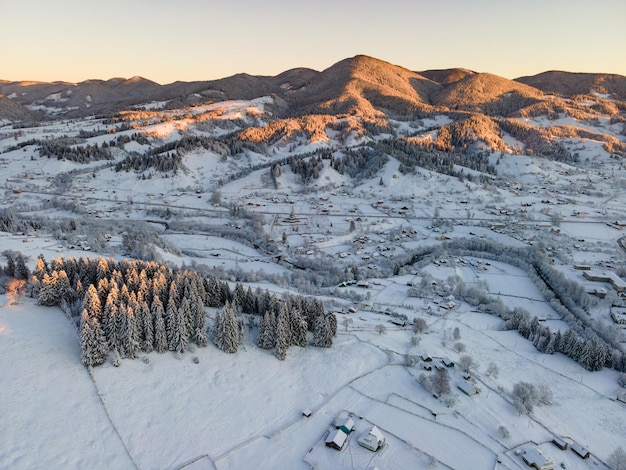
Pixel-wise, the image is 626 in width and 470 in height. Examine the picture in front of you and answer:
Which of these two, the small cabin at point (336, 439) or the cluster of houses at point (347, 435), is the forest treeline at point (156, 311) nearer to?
the cluster of houses at point (347, 435)

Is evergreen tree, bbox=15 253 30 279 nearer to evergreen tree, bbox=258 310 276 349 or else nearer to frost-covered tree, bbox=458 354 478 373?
evergreen tree, bbox=258 310 276 349

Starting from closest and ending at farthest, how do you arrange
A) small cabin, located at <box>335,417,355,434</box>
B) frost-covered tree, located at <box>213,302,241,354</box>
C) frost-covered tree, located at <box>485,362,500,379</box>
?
small cabin, located at <box>335,417,355,434</box>
frost-covered tree, located at <box>213,302,241,354</box>
frost-covered tree, located at <box>485,362,500,379</box>

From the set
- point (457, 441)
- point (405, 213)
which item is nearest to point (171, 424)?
point (457, 441)

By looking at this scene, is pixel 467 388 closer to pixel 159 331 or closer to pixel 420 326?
pixel 420 326

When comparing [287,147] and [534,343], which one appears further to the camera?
[287,147]

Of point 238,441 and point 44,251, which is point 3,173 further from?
point 238,441

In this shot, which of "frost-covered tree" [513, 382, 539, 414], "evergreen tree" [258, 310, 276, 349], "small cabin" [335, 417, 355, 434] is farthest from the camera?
"evergreen tree" [258, 310, 276, 349]

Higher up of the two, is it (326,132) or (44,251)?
(326,132)

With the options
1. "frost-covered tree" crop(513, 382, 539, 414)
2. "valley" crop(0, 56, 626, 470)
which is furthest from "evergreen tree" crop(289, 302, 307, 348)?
"frost-covered tree" crop(513, 382, 539, 414)
